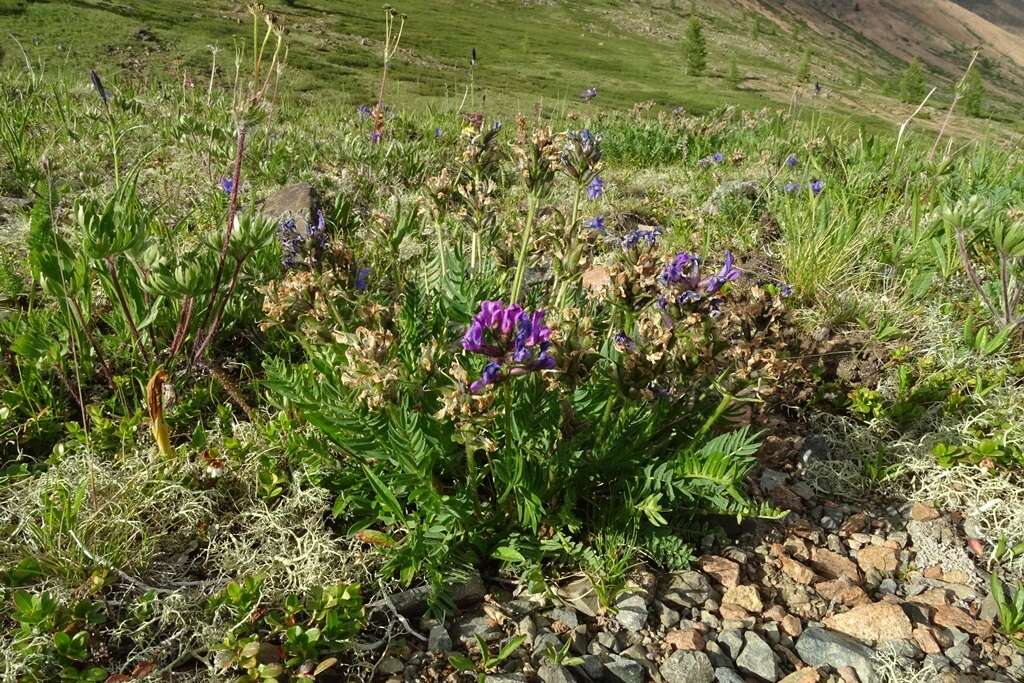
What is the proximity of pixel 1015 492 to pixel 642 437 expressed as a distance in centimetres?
143

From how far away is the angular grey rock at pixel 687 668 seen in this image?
1753 mm

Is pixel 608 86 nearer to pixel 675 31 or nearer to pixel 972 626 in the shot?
pixel 972 626

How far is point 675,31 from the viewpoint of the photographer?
229 feet

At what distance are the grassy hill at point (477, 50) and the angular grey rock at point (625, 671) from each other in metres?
2.44

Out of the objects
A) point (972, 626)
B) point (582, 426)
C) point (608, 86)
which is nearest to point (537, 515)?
point (582, 426)

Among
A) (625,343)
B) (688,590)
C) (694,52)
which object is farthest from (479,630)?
(694,52)

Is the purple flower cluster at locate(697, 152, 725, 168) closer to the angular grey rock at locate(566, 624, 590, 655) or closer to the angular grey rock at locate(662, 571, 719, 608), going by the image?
the angular grey rock at locate(662, 571, 719, 608)

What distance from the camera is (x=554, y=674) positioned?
171 cm

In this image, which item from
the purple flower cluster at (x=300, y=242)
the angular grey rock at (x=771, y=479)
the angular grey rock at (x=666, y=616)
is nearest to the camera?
the angular grey rock at (x=666, y=616)

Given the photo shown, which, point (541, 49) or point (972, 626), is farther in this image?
point (541, 49)

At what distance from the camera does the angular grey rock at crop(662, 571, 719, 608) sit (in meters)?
1.99

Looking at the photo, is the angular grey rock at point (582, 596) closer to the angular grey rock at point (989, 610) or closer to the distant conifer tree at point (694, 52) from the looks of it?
the angular grey rock at point (989, 610)

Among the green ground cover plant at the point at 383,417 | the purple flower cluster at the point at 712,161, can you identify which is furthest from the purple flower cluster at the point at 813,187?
the green ground cover plant at the point at 383,417

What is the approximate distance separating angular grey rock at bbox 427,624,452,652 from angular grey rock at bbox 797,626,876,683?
0.97 m
